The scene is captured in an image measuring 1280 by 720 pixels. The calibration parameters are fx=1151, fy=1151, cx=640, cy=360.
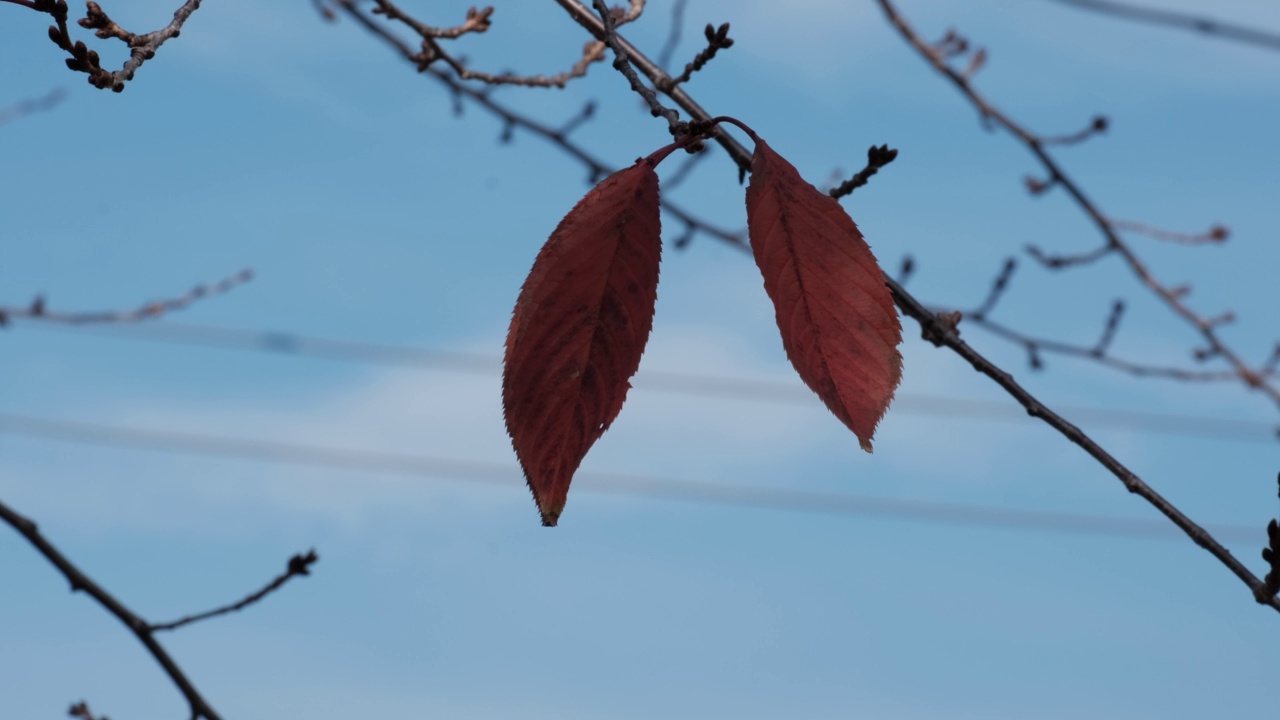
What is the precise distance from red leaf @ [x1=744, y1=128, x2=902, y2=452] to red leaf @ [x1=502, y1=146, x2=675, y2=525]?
0.29 feet

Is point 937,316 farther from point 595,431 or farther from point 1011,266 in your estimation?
point 1011,266

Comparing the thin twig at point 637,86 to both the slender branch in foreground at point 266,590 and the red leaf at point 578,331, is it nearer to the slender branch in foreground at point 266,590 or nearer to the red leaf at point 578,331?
the red leaf at point 578,331

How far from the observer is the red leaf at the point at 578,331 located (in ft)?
2.63

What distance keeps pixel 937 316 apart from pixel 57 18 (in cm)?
96

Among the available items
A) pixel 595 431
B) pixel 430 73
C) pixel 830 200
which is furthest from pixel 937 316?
pixel 430 73

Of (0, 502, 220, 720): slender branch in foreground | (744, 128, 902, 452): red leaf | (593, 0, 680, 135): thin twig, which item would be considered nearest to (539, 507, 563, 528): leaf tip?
(744, 128, 902, 452): red leaf

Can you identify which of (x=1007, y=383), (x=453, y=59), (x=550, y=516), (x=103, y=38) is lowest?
(x=550, y=516)

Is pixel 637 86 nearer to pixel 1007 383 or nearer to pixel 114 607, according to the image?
pixel 1007 383

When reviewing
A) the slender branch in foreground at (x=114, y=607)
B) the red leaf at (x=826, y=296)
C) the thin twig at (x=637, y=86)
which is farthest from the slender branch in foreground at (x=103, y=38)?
the slender branch in foreground at (x=114, y=607)

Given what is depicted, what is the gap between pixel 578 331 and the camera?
2.63 ft

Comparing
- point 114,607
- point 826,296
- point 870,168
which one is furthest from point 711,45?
point 114,607

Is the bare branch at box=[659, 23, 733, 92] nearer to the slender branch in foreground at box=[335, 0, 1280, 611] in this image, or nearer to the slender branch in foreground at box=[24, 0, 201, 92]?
the slender branch in foreground at box=[335, 0, 1280, 611]

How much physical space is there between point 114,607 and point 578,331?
1087 millimetres

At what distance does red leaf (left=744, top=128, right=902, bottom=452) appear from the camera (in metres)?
0.81
